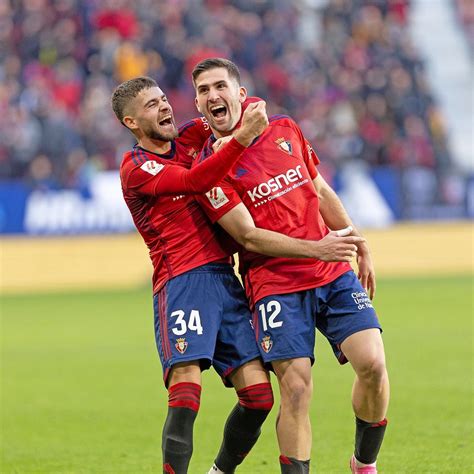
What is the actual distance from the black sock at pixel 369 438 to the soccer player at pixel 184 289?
1.87 feet

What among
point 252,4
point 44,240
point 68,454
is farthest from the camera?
point 252,4

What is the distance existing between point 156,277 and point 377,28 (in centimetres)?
2020

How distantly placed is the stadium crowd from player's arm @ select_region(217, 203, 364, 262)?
45.6ft

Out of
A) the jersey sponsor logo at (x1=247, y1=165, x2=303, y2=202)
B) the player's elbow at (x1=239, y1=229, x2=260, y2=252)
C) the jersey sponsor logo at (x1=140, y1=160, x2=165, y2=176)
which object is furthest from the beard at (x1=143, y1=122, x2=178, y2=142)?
the player's elbow at (x1=239, y1=229, x2=260, y2=252)

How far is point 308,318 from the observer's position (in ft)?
20.9

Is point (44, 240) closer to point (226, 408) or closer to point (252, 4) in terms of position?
point (252, 4)

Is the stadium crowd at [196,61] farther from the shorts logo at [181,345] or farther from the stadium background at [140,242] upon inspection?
the shorts logo at [181,345]

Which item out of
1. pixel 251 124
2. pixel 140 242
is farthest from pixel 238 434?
pixel 140 242

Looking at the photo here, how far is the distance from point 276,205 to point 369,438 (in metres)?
1.46

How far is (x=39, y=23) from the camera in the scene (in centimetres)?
2189

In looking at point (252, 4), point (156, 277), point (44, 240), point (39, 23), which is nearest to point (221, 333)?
point (156, 277)

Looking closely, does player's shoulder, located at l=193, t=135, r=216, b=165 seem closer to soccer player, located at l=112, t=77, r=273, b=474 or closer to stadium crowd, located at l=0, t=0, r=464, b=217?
soccer player, located at l=112, t=77, r=273, b=474

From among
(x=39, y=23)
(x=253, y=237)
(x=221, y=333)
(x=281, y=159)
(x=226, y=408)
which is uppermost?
(x=39, y=23)

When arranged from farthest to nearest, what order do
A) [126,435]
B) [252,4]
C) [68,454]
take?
[252,4]
[126,435]
[68,454]
